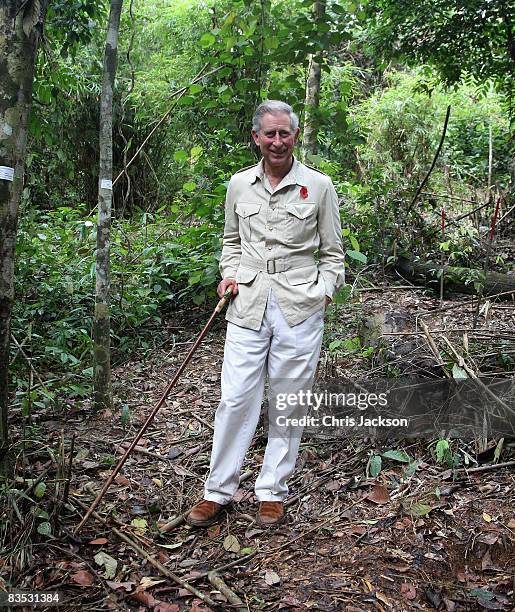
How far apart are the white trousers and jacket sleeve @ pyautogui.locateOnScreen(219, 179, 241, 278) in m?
0.28

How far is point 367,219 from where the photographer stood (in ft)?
22.0

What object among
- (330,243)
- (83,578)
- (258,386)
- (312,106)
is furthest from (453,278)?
(83,578)

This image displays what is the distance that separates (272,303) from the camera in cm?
284

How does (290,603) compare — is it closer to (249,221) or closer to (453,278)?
(249,221)

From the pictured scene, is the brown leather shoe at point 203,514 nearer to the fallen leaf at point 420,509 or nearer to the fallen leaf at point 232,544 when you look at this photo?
the fallen leaf at point 232,544

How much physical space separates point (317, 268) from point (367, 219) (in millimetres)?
3918

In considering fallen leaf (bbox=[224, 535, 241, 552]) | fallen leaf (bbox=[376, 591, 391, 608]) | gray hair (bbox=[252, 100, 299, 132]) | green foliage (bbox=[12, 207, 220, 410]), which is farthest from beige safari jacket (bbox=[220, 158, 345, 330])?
green foliage (bbox=[12, 207, 220, 410])

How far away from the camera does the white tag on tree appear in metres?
2.57

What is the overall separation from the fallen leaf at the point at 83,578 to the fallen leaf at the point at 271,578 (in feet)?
2.30

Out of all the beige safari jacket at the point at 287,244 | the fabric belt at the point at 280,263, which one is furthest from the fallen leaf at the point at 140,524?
the fabric belt at the point at 280,263

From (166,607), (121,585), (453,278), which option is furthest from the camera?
(453,278)

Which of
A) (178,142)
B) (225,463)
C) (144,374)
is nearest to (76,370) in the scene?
(144,374)

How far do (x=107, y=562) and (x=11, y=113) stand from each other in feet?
6.34

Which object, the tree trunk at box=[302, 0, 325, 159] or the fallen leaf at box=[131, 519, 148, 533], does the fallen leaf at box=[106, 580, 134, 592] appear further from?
the tree trunk at box=[302, 0, 325, 159]
